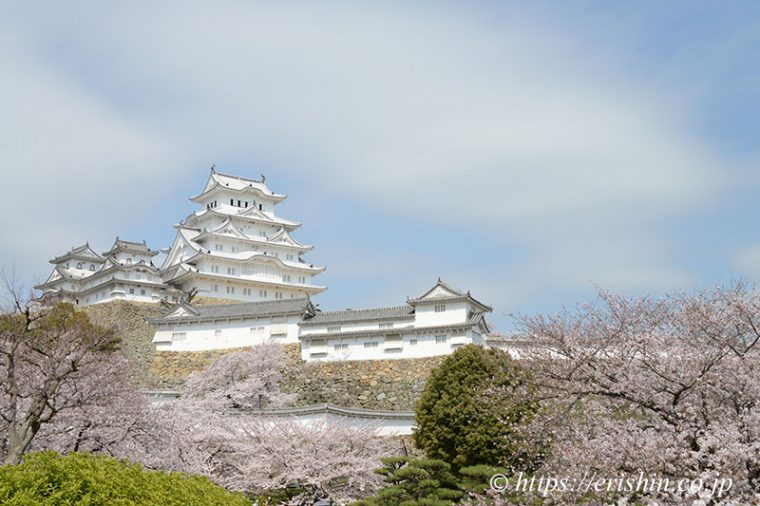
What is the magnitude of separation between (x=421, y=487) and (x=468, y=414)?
2.90 m

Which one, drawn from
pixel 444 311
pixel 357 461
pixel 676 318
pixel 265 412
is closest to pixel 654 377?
pixel 676 318

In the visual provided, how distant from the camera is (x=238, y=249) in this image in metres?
49.6

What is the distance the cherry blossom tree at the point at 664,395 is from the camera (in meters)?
8.63

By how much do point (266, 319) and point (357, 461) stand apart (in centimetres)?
1575

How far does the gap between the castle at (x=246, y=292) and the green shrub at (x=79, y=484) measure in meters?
22.1

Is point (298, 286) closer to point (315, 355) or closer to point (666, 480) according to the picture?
point (315, 355)

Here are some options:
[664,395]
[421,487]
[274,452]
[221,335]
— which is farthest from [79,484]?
[221,335]

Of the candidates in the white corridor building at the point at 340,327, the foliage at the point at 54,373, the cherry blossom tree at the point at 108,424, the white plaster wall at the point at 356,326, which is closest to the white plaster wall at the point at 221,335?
the white corridor building at the point at 340,327

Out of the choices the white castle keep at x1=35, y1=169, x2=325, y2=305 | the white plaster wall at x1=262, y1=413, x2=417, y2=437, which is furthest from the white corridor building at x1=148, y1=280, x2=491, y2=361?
the white castle keep at x1=35, y1=169, x2=325, y2=305

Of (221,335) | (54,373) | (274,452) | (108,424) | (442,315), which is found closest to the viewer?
(54,373)

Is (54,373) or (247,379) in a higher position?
(247,379)

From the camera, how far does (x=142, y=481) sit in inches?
334

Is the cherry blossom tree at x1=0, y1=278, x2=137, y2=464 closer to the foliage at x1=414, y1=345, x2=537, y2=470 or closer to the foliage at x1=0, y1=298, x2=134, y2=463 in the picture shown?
the foliage at x1=0, y1=298, x2=134, y2=463

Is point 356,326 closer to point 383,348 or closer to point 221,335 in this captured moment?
point 383,348
